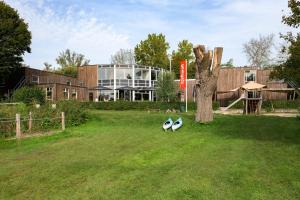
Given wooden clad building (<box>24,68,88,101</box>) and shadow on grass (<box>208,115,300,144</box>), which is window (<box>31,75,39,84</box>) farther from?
shadow on grass (<box>208,115,300,144</box>)

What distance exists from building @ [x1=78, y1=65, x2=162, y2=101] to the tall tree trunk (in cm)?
3086

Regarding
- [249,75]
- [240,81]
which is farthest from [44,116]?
[249,75]

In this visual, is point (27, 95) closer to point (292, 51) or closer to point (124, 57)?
point (292, 51)

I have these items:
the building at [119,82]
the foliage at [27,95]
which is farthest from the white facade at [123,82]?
the foliage at [27,95]

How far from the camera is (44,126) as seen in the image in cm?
1847

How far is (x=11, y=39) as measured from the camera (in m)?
36.7

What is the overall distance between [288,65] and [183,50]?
51.0m

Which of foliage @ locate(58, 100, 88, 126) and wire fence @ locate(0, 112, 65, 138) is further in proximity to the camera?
foliage @ locate(58, 100, 88, 126)

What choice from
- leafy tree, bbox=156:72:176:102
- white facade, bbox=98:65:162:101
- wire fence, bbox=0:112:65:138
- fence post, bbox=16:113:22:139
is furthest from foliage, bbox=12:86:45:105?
white facade, bbox=98:65:162:101

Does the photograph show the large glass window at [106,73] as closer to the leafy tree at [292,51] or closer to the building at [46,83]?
the building at [46,83]

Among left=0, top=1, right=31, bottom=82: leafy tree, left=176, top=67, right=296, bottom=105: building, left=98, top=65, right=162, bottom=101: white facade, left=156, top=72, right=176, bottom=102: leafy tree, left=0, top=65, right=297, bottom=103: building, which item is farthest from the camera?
left=98, top=65, right=162, bottom=101: white facade

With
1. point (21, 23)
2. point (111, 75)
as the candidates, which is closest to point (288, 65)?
point (21, 23)

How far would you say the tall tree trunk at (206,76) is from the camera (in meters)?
19.7

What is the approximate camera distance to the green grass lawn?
7.67m
